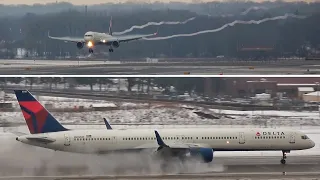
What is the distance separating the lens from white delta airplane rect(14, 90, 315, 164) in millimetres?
28375

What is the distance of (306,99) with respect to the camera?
51000 mm

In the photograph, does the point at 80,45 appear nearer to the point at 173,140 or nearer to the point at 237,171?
the point at 173,140

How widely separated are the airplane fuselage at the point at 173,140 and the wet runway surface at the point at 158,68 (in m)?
25.7

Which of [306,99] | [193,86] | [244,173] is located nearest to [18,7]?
[193,86]

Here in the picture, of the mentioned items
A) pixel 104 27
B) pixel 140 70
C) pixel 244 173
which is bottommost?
pixel 244 173

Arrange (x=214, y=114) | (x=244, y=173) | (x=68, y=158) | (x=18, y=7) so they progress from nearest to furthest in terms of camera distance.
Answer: (x=244, y=173), (x=68, y=158), (x=214, y=114), (x=18, y=7)

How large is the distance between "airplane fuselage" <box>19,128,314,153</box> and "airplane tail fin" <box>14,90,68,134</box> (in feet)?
2.05

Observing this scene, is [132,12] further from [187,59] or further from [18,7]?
[18,7]

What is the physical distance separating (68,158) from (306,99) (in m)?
27.9

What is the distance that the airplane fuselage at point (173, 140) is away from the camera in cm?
2912

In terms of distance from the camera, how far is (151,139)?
29.7 m

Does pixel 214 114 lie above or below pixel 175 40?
below

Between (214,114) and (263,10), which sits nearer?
(214,114)

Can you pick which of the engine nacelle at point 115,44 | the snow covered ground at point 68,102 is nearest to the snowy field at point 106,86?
the snow covered ground at point 68,102
